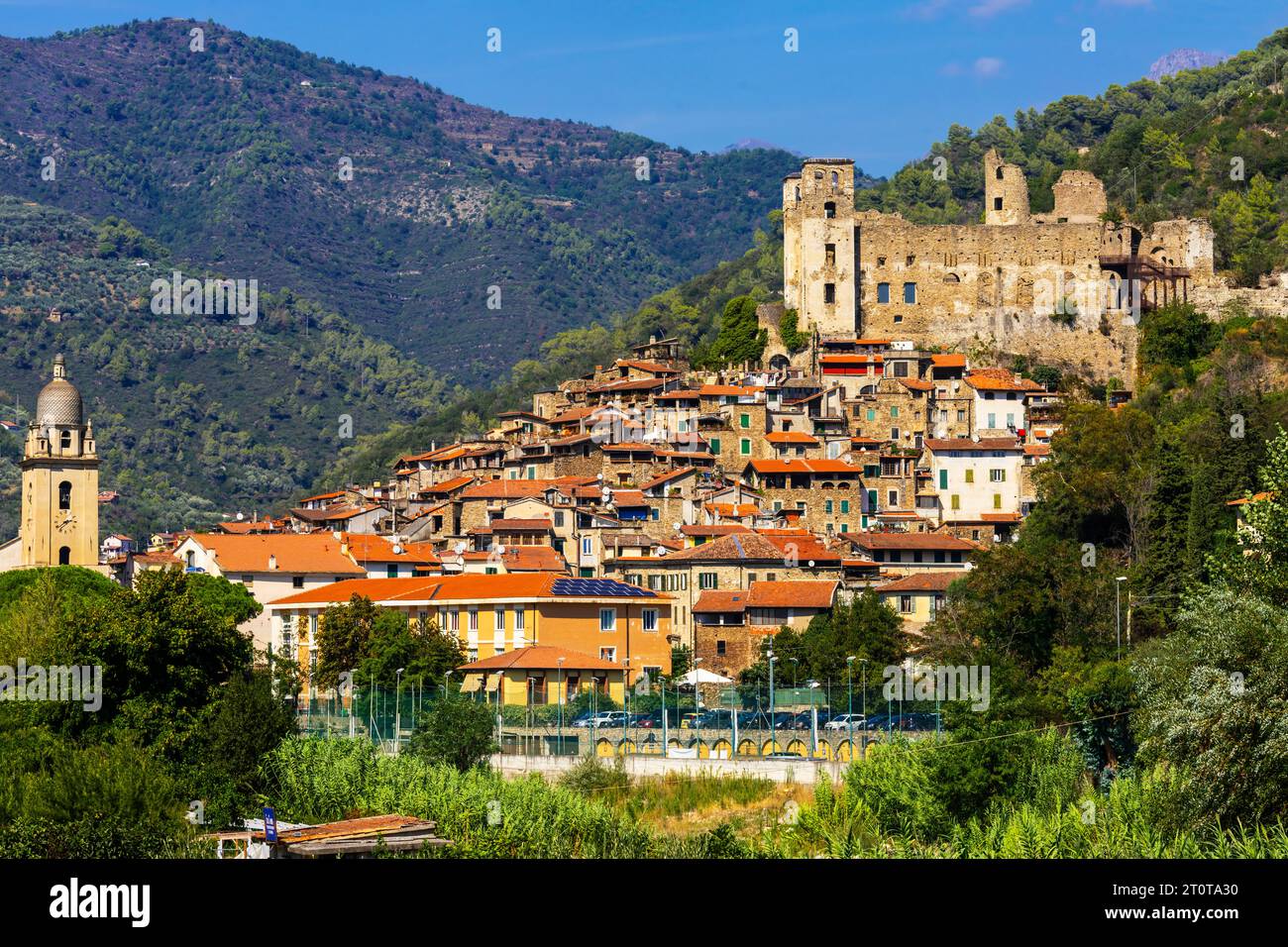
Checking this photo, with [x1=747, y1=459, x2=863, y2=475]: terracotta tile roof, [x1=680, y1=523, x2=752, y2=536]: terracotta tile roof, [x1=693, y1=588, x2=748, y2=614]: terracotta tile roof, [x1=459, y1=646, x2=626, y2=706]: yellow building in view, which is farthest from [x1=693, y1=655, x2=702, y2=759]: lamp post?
[x1=747, y1=459, x2=863, y2=475]: terracotta tile roof

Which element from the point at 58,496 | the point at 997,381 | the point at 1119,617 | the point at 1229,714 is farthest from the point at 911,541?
the point at 1229,714

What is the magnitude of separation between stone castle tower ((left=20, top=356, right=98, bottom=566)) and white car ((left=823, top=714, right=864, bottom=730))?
44.0 meters

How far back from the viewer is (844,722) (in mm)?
49875

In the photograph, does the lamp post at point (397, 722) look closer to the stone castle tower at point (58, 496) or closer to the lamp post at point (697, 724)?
the lamp post at point (697, 724)

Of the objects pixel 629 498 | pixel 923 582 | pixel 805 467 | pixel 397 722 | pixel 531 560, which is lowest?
pixel 397 722

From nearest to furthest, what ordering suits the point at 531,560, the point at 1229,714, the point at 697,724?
the point at 1229,714
the point at 697,724
the point at 531,560

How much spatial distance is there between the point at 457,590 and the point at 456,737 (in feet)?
65.1

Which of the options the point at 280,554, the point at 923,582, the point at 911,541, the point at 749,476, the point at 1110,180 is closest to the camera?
the point at 923,582

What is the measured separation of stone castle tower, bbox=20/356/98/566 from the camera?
85062 mm

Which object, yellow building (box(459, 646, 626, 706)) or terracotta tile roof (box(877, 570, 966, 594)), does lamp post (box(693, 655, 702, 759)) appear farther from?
terracotta tile roof (box(877, 570, 966, 594))

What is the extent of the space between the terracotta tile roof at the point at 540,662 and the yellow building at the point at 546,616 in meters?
0.82

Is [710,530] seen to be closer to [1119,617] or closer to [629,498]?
[629,498]

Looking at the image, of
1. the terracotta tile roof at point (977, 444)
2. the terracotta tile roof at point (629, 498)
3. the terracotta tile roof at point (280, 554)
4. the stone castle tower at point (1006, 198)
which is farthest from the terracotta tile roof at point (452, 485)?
the stone castle tower at point (1006, 198)
